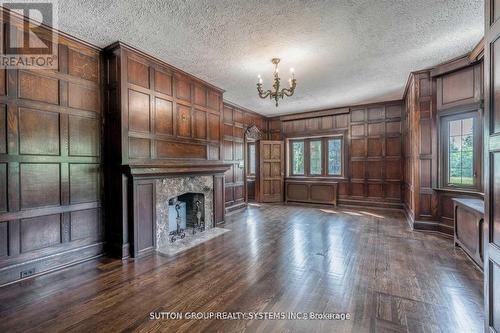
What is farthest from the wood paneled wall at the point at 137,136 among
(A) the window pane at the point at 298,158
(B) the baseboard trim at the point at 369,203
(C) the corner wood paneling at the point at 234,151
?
(B) the baseboard trim at the point at 369,203

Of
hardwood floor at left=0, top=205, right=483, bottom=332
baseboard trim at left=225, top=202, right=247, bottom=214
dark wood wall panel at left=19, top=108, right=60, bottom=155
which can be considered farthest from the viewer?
baseboard trim at left=225, top=202, right=247, bottom=214

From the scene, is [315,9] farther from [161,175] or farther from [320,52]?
[161,175]

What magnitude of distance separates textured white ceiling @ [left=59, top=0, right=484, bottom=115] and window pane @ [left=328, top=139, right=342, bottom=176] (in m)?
3.14

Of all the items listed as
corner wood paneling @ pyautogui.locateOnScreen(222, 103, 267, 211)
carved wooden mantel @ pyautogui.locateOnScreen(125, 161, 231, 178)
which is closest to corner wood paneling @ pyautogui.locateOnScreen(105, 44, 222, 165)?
carved wooden mantel @ pyautogui.locateOnScreen(125, 161, 231, 178)

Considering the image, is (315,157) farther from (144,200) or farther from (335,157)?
(144,200)

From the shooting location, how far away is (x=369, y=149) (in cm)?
703

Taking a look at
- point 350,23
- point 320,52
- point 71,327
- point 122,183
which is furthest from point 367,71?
point 71,327

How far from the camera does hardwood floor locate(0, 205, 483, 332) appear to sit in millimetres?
2053

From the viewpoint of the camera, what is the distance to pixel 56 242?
10.2 ft

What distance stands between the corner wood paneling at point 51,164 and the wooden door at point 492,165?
14.3 ft

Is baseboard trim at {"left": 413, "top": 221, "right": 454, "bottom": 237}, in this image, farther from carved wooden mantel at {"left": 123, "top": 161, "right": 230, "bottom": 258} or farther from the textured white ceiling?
carved wooden mantel at {"left": 123, "top": 161, "right": 230, "bottom": 258}

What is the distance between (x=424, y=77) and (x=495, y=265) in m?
4.18

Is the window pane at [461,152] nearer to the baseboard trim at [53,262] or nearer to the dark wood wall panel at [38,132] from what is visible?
the baseboard trim at [53,262]

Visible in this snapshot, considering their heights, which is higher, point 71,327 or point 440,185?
point 440,185
